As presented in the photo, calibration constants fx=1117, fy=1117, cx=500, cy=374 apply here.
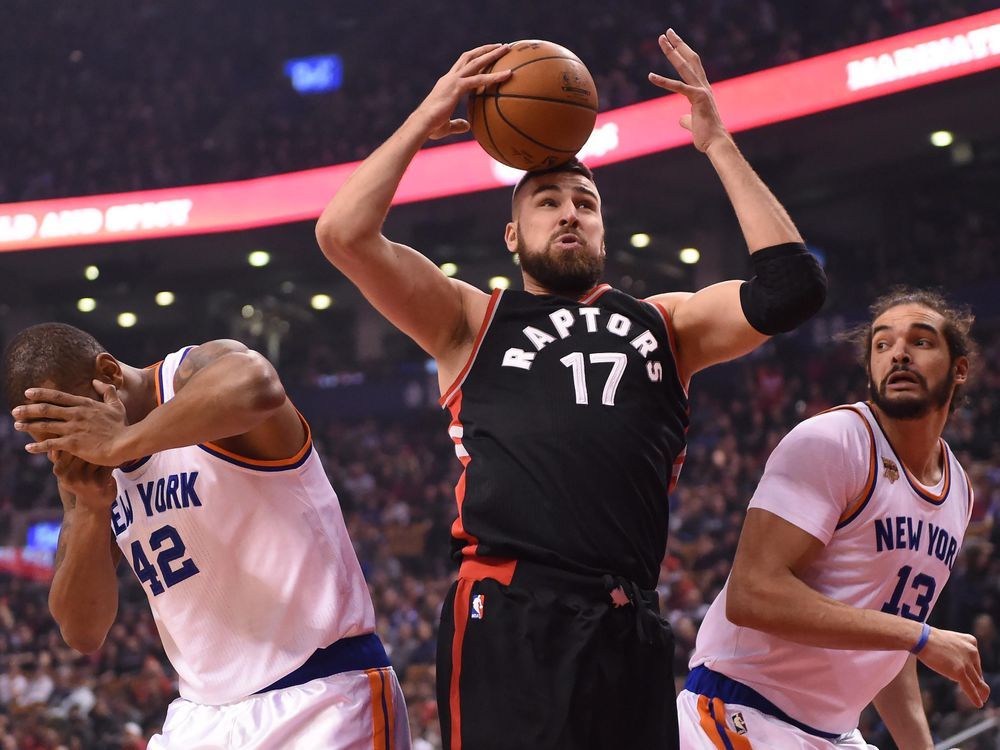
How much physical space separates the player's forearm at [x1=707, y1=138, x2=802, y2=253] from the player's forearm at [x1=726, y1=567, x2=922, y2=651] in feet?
3.13

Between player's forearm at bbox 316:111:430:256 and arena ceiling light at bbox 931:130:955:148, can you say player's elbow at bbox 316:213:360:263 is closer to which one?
player's forearm at bbox 316:111:430:256

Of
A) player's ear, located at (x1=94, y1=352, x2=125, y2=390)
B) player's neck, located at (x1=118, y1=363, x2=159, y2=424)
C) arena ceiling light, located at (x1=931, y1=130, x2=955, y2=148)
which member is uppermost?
arena ceiling light, located at (x1=931, y1=130, x2=955, y2=148)

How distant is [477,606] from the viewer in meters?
2.75

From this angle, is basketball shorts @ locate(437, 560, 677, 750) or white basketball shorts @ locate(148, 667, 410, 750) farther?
white basketball shorts @ locate(148, 667, 410, 750)

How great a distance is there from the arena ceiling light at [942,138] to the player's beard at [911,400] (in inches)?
528

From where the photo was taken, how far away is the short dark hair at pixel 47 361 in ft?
9.02

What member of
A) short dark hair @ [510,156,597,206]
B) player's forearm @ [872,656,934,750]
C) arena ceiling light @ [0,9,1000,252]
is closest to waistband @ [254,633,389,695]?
short dark hair @ [510,156,597,206]

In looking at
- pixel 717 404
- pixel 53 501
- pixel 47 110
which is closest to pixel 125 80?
pixel 47 110

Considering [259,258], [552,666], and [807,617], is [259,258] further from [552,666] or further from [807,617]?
[552,666]

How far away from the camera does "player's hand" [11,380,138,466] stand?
2.63m

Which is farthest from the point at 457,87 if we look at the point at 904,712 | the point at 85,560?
the point at 904,712

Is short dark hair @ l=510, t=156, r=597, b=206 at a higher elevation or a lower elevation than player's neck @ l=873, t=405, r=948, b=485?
higher

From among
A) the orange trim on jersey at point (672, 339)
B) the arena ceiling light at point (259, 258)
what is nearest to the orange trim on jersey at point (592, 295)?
the orange trim on jersey at point (672, 339)

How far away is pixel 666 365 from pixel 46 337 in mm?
1603
